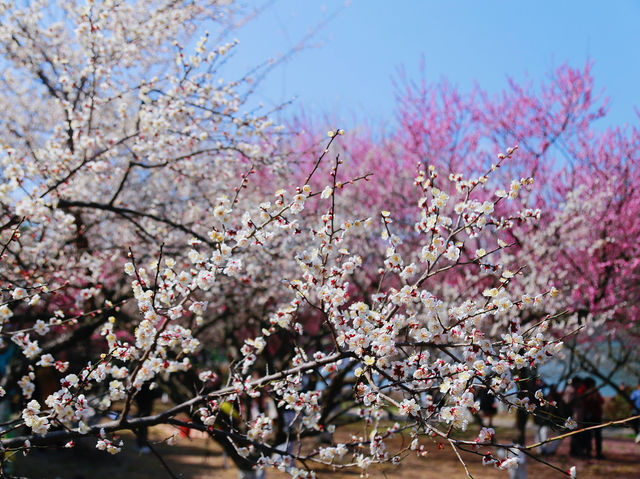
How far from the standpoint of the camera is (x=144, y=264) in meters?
8.97

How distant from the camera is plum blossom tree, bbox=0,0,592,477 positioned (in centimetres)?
273

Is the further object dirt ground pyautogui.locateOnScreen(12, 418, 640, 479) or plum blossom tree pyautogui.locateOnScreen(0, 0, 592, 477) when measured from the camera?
dirt ground pyautogui.locateOnScreen(12, 418, 640, 479)

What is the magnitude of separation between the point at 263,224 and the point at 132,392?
1.36 m

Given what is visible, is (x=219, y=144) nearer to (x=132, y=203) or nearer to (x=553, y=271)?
(x=132, y=203)

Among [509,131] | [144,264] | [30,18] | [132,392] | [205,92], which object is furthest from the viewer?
[509,131]

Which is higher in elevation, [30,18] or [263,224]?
[30,18]

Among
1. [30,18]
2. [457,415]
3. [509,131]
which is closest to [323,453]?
[457,415]

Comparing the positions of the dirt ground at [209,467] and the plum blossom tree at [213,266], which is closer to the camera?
the plum blossom tree at [213,266]

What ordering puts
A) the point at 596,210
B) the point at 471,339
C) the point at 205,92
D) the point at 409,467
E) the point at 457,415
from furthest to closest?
the point at 409,467, the point at 596,210, the point at 205,92, the point at 471,339, the point at 457,415

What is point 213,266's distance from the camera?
9.11ft

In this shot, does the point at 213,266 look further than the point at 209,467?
No

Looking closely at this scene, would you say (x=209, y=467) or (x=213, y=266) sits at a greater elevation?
(x=213, y=266)

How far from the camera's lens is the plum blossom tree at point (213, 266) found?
2729 millimetres

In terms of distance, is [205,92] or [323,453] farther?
[205,92]
